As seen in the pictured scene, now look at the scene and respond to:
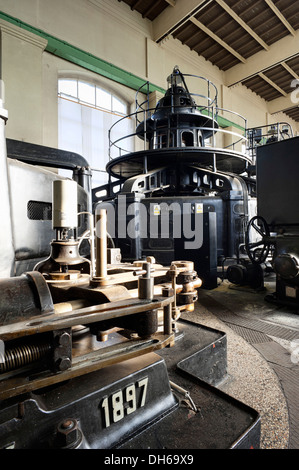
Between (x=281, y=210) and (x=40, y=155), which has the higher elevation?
(x=40, y=155)

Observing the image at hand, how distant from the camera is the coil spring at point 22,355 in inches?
29.7

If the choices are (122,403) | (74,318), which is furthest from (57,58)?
(122,403)

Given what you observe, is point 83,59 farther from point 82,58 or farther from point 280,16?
point 280,16

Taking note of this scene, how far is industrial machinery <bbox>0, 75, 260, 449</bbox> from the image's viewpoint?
31.2 inches

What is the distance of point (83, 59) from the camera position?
816cm

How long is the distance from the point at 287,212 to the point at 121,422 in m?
3.54

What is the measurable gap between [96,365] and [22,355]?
0.23 metres

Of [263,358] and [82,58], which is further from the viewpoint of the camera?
[82,58]

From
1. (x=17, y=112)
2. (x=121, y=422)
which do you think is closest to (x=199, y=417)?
(x=121, y=422)

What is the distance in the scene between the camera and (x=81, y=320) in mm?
797

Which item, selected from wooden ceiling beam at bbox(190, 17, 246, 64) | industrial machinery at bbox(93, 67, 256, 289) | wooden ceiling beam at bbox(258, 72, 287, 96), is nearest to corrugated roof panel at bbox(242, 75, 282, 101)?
wooden ceiling beam at bbox(258, 72, 287, 96)

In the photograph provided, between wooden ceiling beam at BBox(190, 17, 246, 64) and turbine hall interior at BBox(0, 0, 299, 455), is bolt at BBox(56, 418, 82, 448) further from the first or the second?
wooden ceiling beam at BBox(190, 17, 246, 64)

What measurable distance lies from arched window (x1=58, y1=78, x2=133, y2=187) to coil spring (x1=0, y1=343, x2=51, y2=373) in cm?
828

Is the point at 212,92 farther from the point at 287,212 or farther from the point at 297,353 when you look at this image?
the point at 297,353
